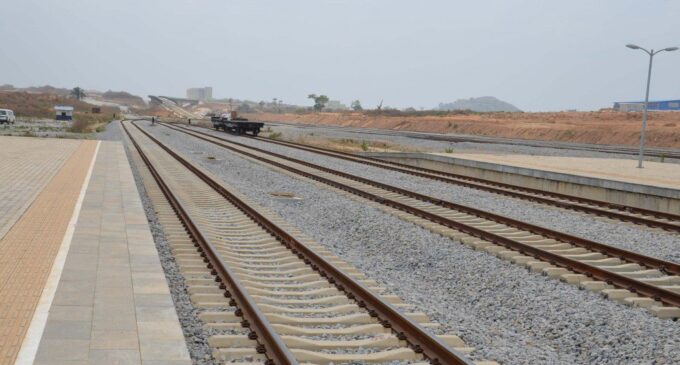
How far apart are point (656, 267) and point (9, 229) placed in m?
10.1

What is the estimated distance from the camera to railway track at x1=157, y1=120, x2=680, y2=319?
28.3 feet

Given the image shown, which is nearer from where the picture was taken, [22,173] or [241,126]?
[22,173]

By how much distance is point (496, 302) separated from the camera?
334 inches

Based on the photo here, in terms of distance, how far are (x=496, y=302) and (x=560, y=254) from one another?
3.03m

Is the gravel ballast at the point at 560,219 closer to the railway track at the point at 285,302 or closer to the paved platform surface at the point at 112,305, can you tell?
the railway track at the point at 285,302

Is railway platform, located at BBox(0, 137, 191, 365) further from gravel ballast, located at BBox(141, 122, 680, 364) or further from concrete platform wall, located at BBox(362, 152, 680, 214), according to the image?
concrete platform wall, located at BBox(362, 152, 680, 214)

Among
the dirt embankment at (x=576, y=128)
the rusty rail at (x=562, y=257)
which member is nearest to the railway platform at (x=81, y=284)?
the rusty rail at (x=562, y=257)

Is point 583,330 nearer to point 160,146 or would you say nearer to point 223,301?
point 223,301

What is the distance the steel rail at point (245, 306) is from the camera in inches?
229

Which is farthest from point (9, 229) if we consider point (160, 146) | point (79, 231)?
point (160, 146)

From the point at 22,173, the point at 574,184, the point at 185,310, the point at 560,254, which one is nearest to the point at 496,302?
the point at 560,254

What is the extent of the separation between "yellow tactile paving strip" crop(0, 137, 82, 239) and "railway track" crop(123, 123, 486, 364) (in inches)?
110

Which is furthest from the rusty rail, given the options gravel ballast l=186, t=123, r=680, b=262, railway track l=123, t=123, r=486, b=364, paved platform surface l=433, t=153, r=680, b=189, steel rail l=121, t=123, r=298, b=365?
paved platform surface l=433, t=153, r=680, b=189

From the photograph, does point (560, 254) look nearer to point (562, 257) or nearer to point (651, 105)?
point (562, 257)
